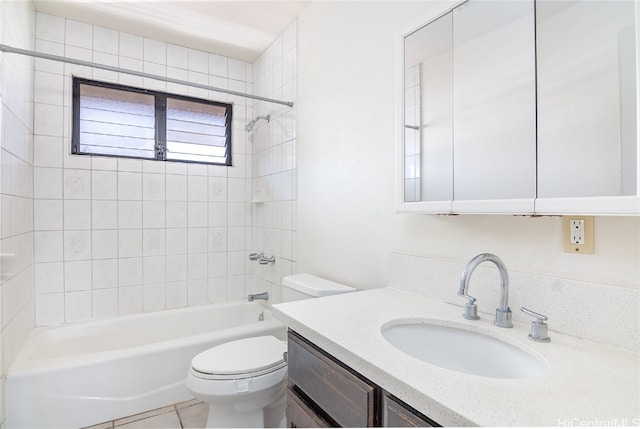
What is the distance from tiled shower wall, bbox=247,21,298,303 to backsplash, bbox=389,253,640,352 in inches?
49.6

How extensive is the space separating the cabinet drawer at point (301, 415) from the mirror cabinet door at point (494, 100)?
822 mm

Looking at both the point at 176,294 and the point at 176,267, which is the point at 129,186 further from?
the point at 176,294

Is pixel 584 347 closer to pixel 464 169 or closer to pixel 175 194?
pixel 464 169

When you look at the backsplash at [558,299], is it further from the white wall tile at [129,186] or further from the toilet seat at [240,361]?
the white wall tile at [129,186]

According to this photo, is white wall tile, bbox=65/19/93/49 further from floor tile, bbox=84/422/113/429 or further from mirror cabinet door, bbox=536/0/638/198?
mirror cabinet door, bbox=536/0/638/198

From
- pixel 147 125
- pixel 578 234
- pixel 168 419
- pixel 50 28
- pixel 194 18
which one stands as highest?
pixel 194 18

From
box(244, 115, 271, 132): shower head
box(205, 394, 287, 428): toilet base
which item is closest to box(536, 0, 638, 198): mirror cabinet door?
box(205, 394, 287, 428): toilet base

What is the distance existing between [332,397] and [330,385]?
0.03m

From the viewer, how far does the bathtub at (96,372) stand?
1.62 metres

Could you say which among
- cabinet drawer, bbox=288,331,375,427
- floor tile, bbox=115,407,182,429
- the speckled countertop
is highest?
the speckled countertop

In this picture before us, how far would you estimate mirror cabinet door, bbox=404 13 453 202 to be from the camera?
3.90 feet

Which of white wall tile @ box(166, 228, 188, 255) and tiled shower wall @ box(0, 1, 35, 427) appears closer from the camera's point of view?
tiled shower wall @ box(0, 1, 35, 427)

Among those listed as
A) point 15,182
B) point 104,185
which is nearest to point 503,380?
point 15,182

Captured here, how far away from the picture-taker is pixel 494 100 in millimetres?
1059
